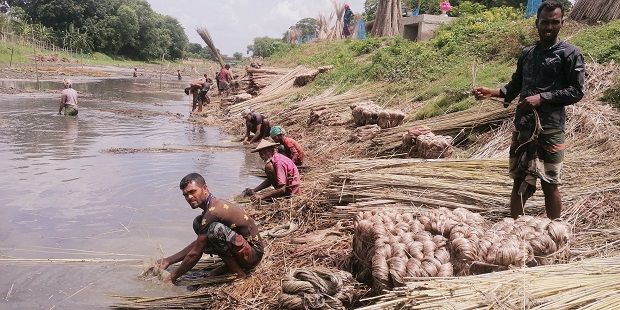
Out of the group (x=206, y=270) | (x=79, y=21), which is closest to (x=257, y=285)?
(x=206, y=270)

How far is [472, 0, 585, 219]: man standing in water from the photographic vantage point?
3.15 metres

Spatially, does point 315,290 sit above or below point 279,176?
below

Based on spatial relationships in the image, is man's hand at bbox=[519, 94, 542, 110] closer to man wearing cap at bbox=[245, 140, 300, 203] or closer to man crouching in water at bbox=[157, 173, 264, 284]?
man crouching in water at bbox=[157, 173, 264, 284]

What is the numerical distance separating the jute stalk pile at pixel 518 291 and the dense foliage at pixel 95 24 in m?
50.5

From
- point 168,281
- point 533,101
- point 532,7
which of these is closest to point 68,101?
point 168,281

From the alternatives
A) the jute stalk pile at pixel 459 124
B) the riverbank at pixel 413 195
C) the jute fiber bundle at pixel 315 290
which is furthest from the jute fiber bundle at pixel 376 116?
the jute fiber bundle at pixel 315 290

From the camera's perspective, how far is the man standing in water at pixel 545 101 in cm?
315

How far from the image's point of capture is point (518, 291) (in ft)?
7.47

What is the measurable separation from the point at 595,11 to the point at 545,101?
30.9ft

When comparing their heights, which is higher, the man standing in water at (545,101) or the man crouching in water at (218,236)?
the man standing in water at (545,101)

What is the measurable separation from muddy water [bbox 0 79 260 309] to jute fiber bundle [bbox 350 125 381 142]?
5.78ft

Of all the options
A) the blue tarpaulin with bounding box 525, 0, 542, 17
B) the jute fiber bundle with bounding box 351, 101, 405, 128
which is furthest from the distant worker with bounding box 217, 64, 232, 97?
the jute fiber bundle with bounding box 351, 101, 405, 128

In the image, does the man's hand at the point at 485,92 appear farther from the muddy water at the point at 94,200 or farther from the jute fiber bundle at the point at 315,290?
the muddy water at the point at 94,200

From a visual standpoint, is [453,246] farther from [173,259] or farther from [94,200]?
[94,200]
